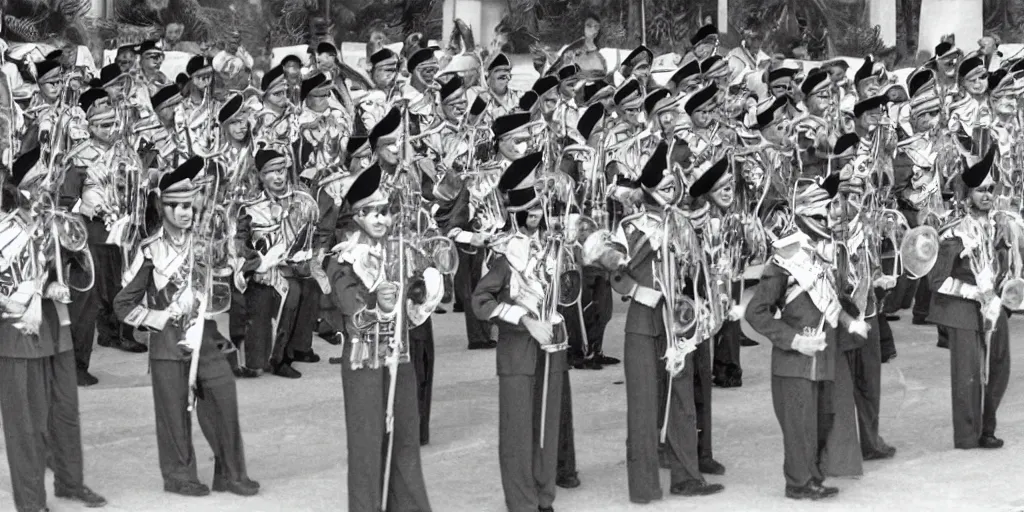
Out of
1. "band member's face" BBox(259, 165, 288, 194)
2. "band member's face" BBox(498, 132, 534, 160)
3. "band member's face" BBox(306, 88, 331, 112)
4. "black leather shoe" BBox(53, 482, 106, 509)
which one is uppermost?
"band member's face" BBox(306, 88, 331, 112)

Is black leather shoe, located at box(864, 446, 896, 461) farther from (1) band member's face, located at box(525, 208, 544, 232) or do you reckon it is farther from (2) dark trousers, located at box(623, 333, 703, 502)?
(1) band member's face, located at box(525, 208, 544, 232)

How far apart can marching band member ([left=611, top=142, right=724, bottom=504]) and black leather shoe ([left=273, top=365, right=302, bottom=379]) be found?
14.2 feet

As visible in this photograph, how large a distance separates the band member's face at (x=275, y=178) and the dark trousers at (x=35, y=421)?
3.43 meters

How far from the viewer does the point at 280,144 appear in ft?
48.3

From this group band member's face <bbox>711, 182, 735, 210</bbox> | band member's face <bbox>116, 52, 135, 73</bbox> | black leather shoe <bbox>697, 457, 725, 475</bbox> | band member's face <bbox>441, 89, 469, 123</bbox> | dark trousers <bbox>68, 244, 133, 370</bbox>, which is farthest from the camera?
band member's face <bbox>116, 52, 135, 73</bbox>

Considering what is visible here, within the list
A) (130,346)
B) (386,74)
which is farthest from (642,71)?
(130,346)

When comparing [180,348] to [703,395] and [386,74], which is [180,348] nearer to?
[703,395]

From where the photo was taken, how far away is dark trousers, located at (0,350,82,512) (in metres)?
9.92

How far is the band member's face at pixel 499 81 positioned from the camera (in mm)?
15948

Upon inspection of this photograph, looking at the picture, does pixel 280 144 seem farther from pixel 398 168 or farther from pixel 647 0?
pixel 647 0

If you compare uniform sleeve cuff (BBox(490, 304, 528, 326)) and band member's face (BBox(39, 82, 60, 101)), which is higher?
band member's face (BBox(39, 82, 60, 101))

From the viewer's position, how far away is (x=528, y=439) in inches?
394

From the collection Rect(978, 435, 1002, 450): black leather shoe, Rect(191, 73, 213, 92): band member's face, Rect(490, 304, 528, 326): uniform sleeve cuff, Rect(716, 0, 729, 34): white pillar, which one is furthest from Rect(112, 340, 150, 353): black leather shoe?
Rect(716, 0, 729, 34): white pillar

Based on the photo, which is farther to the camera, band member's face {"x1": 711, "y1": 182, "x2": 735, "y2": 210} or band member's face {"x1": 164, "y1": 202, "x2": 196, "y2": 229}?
band member's face {"x1": 711, "y1": 182, "x2": 735, "y2": 210}
